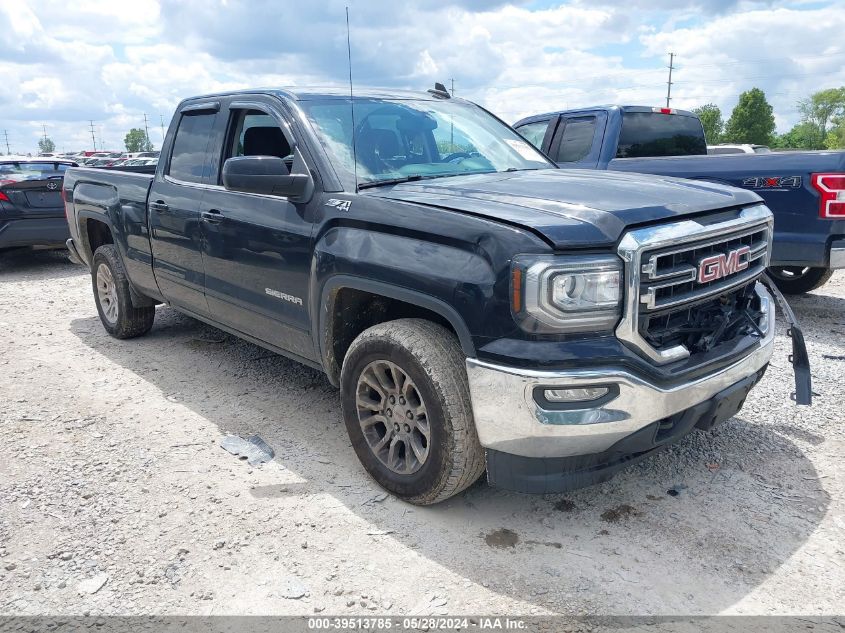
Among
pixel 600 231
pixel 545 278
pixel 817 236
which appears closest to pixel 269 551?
pixel 545 278

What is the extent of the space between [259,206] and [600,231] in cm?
210

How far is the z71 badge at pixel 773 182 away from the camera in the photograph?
18.8 feet

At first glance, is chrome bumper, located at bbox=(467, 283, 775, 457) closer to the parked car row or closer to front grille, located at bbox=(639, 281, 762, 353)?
front grille, located at bbox=(639, 281, 762, 353)

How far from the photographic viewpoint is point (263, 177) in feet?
11.3

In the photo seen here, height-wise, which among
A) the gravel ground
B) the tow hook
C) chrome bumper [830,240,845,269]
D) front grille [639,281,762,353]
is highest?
front grille [639,281,762,353]

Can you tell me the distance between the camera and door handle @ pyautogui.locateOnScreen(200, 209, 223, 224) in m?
4.31

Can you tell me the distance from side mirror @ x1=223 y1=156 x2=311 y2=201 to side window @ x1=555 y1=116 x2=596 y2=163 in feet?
14.4

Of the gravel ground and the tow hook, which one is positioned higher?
the tow hook

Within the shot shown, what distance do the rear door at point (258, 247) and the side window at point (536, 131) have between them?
3.93m

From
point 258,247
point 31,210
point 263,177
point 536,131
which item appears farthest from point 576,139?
point 31,210

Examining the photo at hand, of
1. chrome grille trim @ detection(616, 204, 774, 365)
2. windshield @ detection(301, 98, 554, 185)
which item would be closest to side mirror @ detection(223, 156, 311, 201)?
windshield @ detection(301, 98, 554, 185)

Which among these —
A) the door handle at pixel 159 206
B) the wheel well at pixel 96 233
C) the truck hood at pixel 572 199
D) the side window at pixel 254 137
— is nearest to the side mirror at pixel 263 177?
the truck hood at pixel 572 199

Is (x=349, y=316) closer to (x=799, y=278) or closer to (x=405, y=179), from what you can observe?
(x=405, y=179)

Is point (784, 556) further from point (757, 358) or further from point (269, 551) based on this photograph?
point (269, 551)
